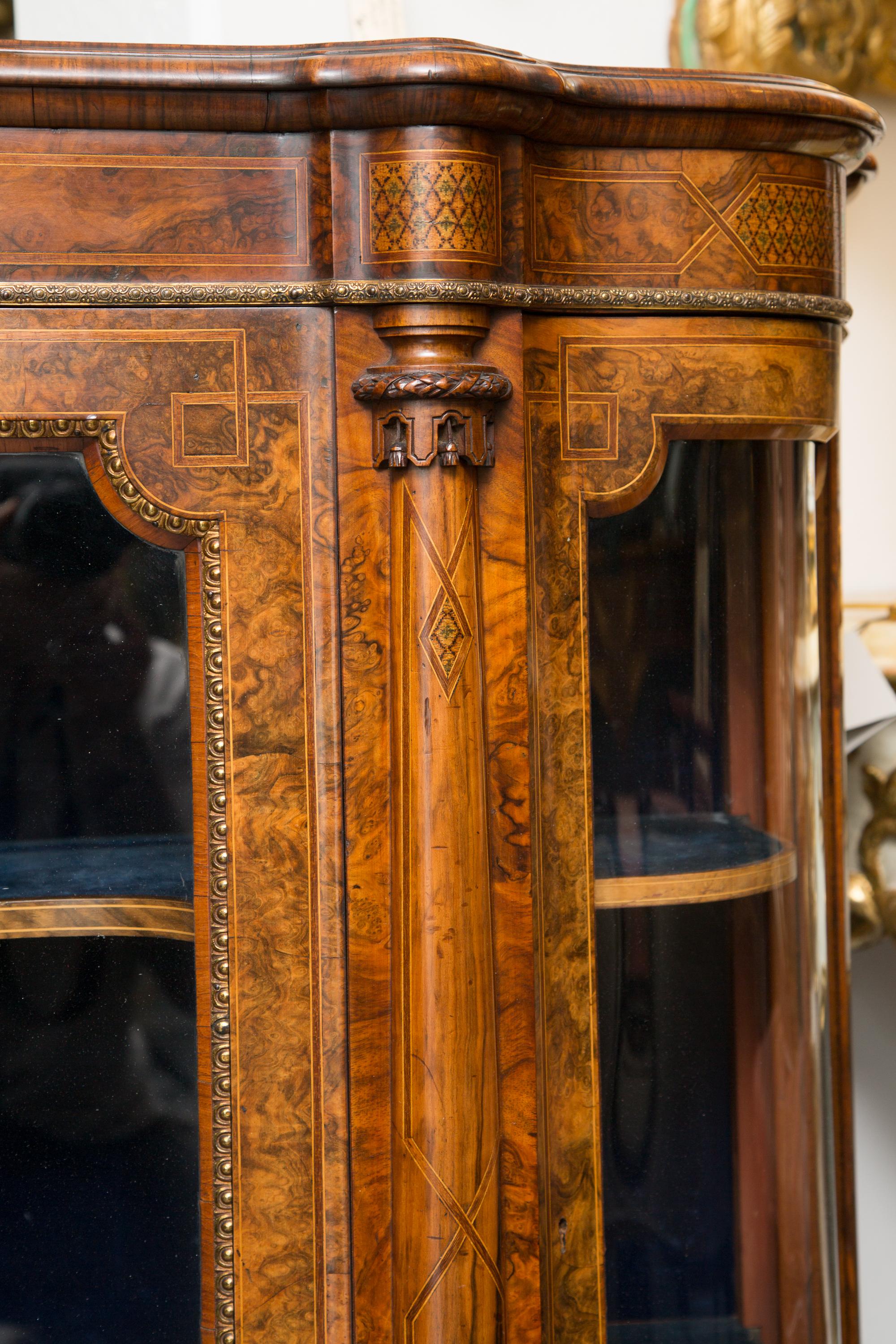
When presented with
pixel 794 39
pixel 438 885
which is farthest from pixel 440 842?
pixel 794 39

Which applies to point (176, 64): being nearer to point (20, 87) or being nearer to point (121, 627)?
point (20, 87)

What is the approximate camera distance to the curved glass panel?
75 centimetres

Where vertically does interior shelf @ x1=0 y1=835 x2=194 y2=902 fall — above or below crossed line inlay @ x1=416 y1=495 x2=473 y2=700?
below

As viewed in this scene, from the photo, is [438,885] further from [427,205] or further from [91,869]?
[427,205]

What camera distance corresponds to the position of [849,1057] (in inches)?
34.1

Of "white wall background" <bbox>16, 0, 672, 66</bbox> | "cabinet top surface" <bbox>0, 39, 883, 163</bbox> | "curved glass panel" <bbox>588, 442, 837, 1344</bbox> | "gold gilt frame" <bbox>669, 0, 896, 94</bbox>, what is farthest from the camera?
"gold gilt frame" <bbox>669, 0, 896, 94</bbox>

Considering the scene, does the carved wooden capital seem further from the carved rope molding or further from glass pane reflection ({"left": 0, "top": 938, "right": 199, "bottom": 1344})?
glass pane reflection ({"left": 0, "top": 938, "right": 199, "bottom": 1344})

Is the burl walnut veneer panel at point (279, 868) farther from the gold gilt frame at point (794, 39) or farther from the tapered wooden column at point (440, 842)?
the gold gilt frame at point (794, 39)

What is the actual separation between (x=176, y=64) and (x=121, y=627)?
0.29 m

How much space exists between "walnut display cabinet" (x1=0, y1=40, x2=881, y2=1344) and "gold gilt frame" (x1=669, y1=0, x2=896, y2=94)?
0.48 m

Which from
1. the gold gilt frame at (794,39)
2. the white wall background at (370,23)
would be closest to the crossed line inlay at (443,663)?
the white wall background at (370,23)

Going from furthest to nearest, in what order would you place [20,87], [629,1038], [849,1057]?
[849,1057], [629,1038], [20,87]

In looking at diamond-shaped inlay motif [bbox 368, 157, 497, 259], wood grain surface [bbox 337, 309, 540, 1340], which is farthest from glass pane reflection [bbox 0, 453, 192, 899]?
diamond-shaped inlay motif [bbox 368, 157, 497, 259]

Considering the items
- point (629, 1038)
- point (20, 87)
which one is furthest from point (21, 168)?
point (629, 1038)
